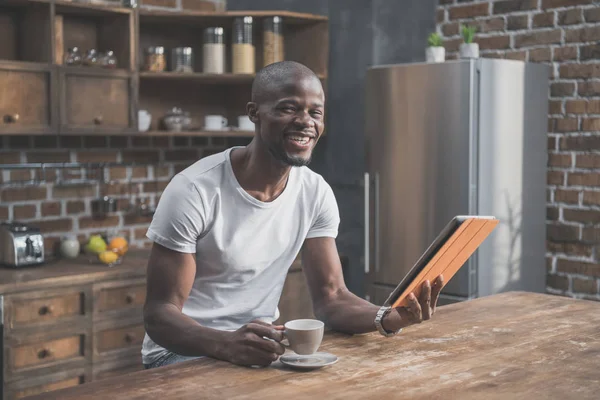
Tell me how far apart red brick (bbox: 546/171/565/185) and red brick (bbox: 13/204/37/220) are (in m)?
2.54

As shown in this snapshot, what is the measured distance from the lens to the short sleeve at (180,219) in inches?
81.9

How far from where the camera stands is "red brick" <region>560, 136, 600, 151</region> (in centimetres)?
396

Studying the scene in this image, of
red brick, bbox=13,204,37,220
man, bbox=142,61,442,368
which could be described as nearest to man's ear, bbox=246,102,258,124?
man, bbox=142,61,442,368

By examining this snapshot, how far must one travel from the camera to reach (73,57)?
3705 mm

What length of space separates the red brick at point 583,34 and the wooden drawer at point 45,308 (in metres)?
2.58

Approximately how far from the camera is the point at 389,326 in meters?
2.03

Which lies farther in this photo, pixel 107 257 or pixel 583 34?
pixel 583 34

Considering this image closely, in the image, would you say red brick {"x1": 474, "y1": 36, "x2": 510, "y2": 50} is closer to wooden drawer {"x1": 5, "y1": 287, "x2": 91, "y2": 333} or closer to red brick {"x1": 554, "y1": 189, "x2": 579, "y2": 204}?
red brick {"x1": 554, "y1": 189, "x2": 579, "y2": 204}

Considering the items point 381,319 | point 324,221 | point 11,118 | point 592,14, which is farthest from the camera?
point 592,14

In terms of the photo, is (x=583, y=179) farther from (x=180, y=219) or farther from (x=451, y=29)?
(x=180, y=219)

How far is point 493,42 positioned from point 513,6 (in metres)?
0.21

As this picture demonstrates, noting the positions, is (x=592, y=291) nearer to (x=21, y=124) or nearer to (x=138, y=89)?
(x=138, y=89)

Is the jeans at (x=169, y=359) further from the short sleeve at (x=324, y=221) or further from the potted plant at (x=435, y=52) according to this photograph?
the potted plant at (x=435, y=52)

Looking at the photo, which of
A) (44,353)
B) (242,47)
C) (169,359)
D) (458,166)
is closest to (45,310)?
(44,353)
